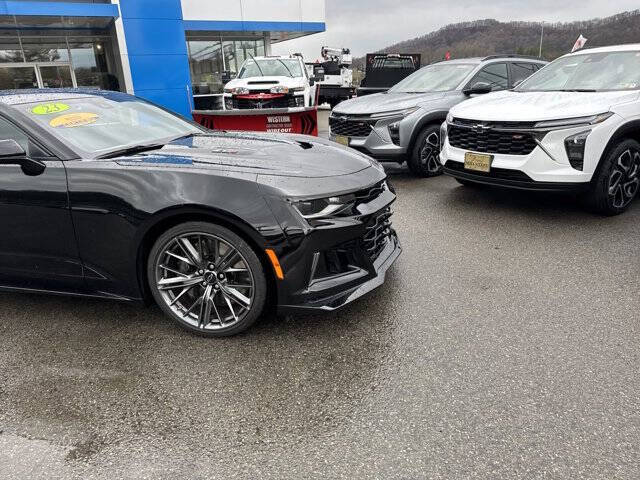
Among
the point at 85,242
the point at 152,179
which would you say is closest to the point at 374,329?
the point at 152,179

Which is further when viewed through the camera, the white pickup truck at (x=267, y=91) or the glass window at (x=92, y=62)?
the glass window at (x=92, y=62)

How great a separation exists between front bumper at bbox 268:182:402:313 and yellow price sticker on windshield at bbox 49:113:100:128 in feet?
5.69

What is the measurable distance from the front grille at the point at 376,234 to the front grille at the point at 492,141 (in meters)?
2.12

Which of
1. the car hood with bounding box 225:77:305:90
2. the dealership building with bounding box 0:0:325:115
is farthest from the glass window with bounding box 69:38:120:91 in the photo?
the car hood with bounding box 225:77:305:90

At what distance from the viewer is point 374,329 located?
2.98 meters

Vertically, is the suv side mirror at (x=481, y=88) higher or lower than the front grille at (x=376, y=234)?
higher

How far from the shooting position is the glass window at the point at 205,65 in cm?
1983

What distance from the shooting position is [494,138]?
4.85 metres

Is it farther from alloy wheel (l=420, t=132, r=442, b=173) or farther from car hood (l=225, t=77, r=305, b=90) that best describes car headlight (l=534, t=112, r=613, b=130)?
car hood (l=225, t=77, r=305, b=90)

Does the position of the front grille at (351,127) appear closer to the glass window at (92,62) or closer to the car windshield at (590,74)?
the car windshield at (590,74)

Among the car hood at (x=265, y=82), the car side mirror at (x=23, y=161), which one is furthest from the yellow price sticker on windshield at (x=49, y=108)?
the car hood at (x=265, y=82)

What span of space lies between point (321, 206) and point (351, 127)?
4.61 meters

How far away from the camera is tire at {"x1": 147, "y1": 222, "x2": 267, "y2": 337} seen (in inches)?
108

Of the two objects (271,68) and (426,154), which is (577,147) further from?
(271,68)
